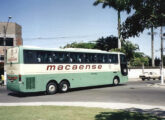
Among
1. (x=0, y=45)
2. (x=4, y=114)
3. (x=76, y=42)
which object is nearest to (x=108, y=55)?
(x=4, y=114)

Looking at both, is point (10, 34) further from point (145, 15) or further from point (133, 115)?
point (145, 15)

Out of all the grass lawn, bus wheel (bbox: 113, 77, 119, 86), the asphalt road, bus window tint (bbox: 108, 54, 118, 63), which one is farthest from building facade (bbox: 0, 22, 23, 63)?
the grass lawn

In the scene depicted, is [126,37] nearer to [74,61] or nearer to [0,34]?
[74,61]

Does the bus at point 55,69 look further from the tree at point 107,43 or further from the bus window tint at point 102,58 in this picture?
the tree at point 107,43

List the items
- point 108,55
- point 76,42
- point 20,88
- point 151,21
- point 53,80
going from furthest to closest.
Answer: point 76,42
point 108,55
point 53,80
point 20,88
point 151,21

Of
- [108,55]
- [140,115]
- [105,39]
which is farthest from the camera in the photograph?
[105,39]

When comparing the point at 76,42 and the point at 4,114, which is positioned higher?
the point at 76,42

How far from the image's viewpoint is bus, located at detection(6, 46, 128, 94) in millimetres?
14141

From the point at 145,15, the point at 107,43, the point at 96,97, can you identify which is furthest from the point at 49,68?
the point at 107,43

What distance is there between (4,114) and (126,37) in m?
6.19

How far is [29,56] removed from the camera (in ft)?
46.9

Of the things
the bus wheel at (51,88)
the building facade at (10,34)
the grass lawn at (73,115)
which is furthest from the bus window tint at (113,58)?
the building facade at (10,34)

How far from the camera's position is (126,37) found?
23.7 feet

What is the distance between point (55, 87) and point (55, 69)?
1529mm
